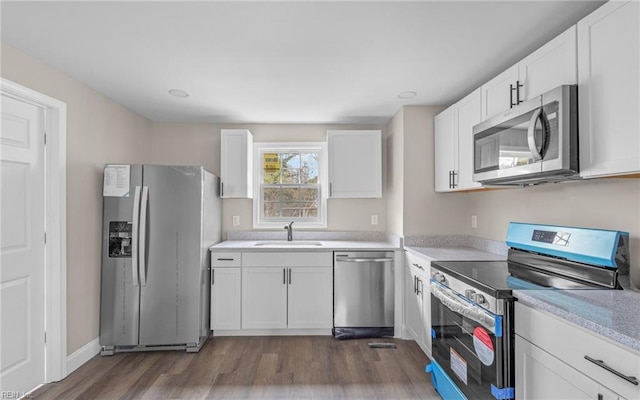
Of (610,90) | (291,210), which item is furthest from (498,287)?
(291,210)

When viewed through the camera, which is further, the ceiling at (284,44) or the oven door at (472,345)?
the ceiling at (284,44)

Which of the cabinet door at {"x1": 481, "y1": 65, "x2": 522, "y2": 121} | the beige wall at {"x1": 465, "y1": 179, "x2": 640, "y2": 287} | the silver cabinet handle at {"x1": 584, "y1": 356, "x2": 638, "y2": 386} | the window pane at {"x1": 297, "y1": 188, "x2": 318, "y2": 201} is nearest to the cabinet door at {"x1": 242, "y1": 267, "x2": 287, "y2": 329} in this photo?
the window pane at {"x1": 297, "y1": 188, "x2": 318, "y2": 201}

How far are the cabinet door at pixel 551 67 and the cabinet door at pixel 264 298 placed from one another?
256cm

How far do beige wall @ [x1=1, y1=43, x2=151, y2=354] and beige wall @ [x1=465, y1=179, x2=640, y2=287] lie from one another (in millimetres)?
3619

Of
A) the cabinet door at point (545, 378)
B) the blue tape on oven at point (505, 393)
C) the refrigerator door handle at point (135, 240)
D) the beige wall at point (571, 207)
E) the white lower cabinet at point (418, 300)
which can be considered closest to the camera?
the cabinet door at point (545, 378)

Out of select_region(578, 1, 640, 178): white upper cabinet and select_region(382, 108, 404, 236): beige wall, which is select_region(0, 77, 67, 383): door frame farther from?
select_region(578, 1, 640, 178): white upper cabinet

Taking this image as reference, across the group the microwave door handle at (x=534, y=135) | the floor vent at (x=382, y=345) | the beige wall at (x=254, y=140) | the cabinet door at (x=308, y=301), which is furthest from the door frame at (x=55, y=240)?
the microwave door handle at (x=534, y=135)

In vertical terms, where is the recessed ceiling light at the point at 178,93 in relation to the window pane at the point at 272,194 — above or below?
above

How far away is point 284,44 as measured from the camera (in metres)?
2.00

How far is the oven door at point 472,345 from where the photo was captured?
1516 mm

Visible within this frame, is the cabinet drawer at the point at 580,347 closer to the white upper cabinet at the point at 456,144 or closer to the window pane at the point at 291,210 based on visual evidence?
the white upper cabinet at the point at 456,144

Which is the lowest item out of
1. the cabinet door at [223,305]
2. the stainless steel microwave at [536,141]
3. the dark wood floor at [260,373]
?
the dark wood floor at [260,373]

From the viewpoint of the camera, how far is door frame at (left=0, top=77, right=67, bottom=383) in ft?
7.74

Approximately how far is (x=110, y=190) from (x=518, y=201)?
139 inches
